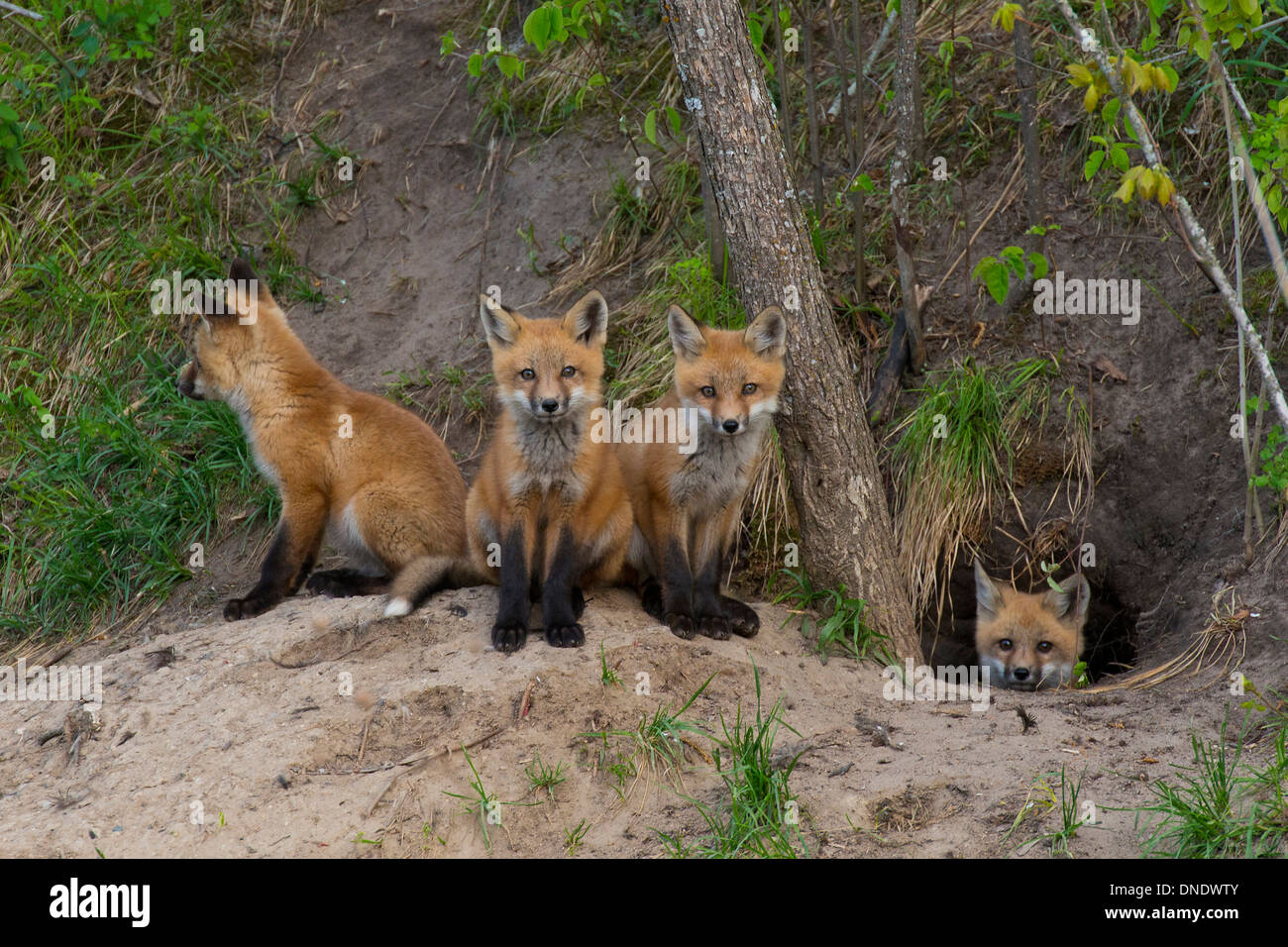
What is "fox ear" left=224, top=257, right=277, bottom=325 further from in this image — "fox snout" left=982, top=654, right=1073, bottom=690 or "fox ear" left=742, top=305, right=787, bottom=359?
"fox snout" left=982, top=654, right=1073, bottom=690

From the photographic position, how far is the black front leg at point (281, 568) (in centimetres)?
488

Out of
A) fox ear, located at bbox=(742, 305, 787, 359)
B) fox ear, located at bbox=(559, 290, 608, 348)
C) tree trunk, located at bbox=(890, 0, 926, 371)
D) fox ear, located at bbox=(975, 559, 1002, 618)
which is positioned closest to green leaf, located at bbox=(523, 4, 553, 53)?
fox ear, located at bbox=(559, 290, 608, 348)

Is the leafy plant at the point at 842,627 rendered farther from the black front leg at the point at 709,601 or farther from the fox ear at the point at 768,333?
the fox ear at the point at 768,333

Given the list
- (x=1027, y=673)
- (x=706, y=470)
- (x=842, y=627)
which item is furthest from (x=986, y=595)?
(x=706, y=470)

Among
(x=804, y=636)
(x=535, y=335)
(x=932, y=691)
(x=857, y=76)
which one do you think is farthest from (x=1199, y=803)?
(x=857, y=76)

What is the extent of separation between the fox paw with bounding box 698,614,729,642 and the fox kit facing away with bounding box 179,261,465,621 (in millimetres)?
1174

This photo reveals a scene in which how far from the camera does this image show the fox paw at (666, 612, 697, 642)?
174 inches

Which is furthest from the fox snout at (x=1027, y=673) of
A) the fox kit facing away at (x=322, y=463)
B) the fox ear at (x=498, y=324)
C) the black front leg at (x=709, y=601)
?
the fox ear at (x=498, y=324)

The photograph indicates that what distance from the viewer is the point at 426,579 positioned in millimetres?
4637

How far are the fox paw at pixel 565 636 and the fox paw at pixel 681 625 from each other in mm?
417

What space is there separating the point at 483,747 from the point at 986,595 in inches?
130

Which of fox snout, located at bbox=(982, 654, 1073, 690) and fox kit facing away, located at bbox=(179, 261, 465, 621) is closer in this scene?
fox kit facing away, located at bbox=(179, 261, 465, 621)

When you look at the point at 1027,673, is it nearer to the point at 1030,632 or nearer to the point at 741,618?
the point at 1030,632
